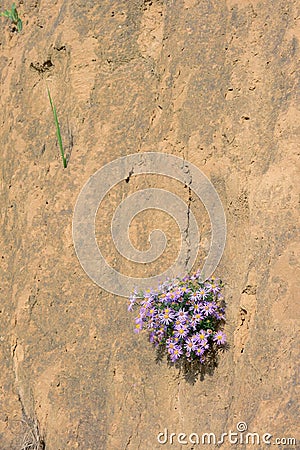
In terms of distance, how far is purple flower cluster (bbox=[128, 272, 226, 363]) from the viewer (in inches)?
130

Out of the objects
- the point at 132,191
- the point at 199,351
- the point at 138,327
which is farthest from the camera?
the point at 132,191

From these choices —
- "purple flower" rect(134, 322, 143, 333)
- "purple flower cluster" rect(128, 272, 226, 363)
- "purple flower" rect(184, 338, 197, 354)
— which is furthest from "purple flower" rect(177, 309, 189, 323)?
"purple flower" rect(134, 322, 143, 333)

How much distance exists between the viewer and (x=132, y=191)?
153 inches

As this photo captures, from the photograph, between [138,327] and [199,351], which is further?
[138,327]

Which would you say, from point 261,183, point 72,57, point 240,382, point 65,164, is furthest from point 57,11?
point 240,382

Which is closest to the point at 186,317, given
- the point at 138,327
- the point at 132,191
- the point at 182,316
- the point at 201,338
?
the point at 182,316

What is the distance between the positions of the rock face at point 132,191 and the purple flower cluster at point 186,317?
0.10 meters

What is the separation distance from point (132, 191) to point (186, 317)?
0.99 m

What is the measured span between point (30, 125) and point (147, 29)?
1080mm

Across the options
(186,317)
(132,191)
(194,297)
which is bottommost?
(186,317)

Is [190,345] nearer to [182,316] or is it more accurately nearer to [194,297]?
[182,316]

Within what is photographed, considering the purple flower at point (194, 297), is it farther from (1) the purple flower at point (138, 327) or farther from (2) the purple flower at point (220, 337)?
(1) the purple flower at point (138, 327)

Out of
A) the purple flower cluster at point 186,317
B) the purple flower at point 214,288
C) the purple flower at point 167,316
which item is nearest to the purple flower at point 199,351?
the purple flower cluster at point 186,317

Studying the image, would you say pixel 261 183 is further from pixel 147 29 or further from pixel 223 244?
pixel 147 29
